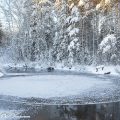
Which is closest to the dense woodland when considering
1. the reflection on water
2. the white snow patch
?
the reflection on water

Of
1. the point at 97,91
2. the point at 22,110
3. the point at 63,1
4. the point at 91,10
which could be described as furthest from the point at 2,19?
the point at 22,110

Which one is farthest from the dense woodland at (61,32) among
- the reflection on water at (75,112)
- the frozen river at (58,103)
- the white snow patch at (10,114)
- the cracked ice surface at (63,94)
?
the white snow patch at (10,114)

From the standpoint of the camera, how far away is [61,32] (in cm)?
4031

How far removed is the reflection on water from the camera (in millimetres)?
10672

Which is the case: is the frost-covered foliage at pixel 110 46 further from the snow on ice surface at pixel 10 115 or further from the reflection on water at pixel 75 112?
the snow on ice surface at pixel 10 115

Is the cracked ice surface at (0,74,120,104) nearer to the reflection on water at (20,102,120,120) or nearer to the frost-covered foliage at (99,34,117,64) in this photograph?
the reflection on water at (20,102,120,120)

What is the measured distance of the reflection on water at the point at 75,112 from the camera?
10672 mm

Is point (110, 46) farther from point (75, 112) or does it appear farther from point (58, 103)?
point (75, 112)

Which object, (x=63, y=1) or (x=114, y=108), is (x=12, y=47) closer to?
(x=63, y=1)

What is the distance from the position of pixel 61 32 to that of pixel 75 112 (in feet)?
95.3

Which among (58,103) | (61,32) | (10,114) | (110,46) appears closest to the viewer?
(10,114)

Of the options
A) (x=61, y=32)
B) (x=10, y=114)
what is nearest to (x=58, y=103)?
(x=10, y=114)

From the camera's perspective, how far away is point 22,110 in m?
12.2

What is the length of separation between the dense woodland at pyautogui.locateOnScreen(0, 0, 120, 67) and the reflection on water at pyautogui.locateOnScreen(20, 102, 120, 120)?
2016 cm
